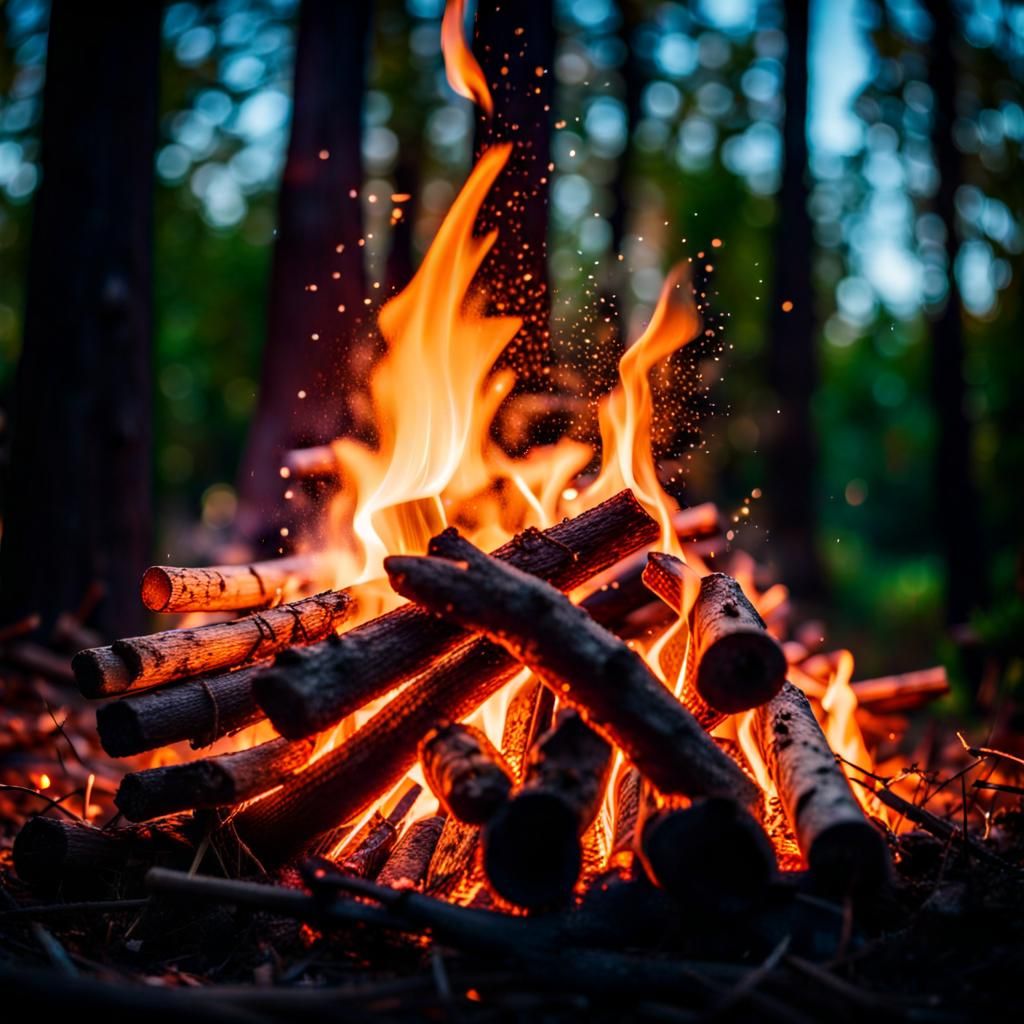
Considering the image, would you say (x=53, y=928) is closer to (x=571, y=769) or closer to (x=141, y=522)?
(x=571, y=769)

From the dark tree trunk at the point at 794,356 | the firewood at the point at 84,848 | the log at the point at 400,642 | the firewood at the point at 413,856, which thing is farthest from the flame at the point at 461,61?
the dark tree trunk at the point at 794,356

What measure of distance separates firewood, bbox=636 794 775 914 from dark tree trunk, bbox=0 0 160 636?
178 inches

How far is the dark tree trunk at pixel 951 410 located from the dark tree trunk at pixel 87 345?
818 centimetres

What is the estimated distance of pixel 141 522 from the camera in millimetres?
5910

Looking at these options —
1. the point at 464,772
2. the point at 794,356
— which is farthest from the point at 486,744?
the point at 794,356

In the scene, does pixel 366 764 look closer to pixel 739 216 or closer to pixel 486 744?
pixel 486 744

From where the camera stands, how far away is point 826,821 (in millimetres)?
2127

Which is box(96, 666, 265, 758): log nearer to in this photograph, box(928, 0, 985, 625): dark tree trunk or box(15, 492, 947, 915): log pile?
box(15, 492, 947, 915): log pile

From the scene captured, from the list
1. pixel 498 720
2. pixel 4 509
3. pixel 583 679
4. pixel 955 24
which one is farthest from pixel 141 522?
pixel 955 24

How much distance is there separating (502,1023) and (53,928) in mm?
1363

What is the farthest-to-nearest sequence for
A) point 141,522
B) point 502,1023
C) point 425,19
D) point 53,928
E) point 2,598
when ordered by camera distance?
point 425,19
point 141,522
point 2,598
point 53,928
point 502,1023

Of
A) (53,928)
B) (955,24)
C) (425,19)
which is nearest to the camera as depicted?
(53,928)

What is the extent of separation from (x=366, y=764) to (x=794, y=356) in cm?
1102

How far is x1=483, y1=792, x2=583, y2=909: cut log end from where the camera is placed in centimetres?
212
